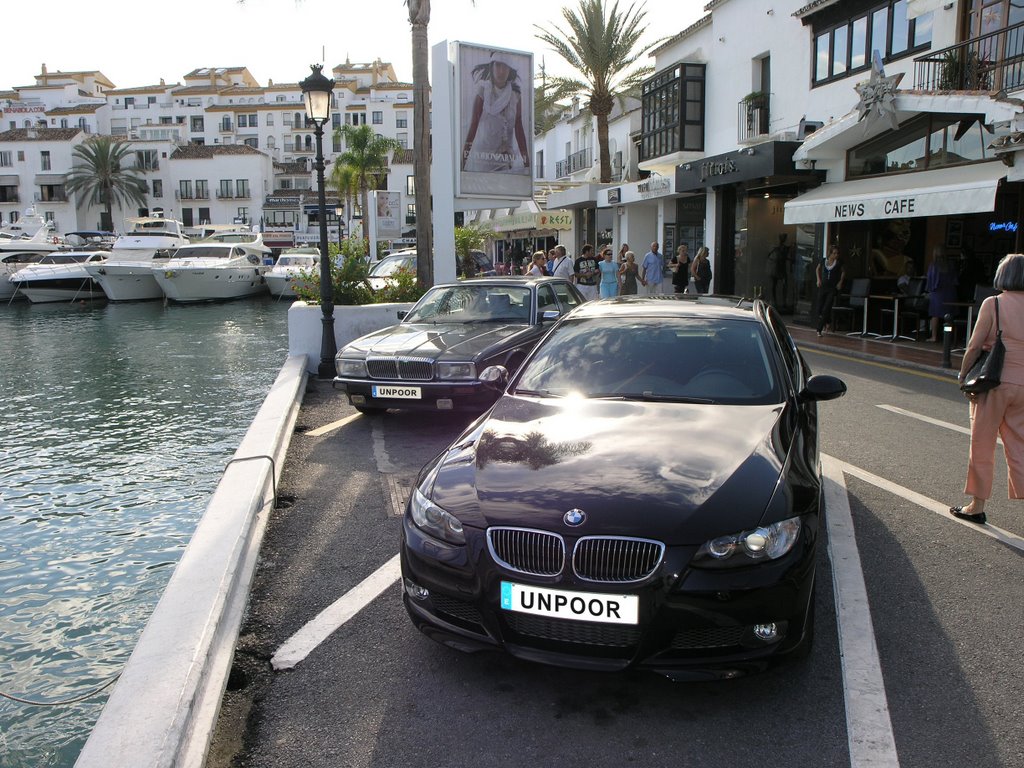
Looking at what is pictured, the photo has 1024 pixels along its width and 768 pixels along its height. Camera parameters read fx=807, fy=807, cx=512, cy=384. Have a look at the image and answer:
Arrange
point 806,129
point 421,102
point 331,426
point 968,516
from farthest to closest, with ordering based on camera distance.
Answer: point 806,129
point 421,102
point 331,426
point 968,516

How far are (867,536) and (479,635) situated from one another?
295 centimetres

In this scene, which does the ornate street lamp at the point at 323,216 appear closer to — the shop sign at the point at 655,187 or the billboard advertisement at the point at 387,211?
the shop sign at the point at 655,187

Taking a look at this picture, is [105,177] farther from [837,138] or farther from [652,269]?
[837,138]

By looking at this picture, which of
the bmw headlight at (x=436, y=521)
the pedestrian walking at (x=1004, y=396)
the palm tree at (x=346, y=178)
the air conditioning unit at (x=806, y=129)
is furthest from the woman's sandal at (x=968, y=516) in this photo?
the palm tree at (x=346, y=178)

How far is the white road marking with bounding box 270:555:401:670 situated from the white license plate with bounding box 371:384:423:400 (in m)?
3.45

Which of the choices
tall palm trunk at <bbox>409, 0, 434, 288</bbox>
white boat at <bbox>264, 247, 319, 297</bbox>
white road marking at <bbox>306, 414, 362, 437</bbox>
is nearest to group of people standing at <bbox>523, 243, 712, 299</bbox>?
tall palm trunk at <bbox>409, 0, 434, 288</bbox>

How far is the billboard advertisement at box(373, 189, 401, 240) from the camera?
30.1m

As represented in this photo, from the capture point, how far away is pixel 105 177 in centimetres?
7894

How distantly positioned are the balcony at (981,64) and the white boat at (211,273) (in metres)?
27.0

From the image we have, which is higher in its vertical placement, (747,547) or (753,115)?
(753,115)

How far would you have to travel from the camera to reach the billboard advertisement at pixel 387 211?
30109 millimetres

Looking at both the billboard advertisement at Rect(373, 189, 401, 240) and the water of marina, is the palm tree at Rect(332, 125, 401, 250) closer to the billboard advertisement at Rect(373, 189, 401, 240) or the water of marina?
the billboard advertisement at Rect(373, 189, 401, 240)

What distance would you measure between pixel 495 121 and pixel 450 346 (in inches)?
353

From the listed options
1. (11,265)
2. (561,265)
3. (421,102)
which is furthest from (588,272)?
(11,265)
